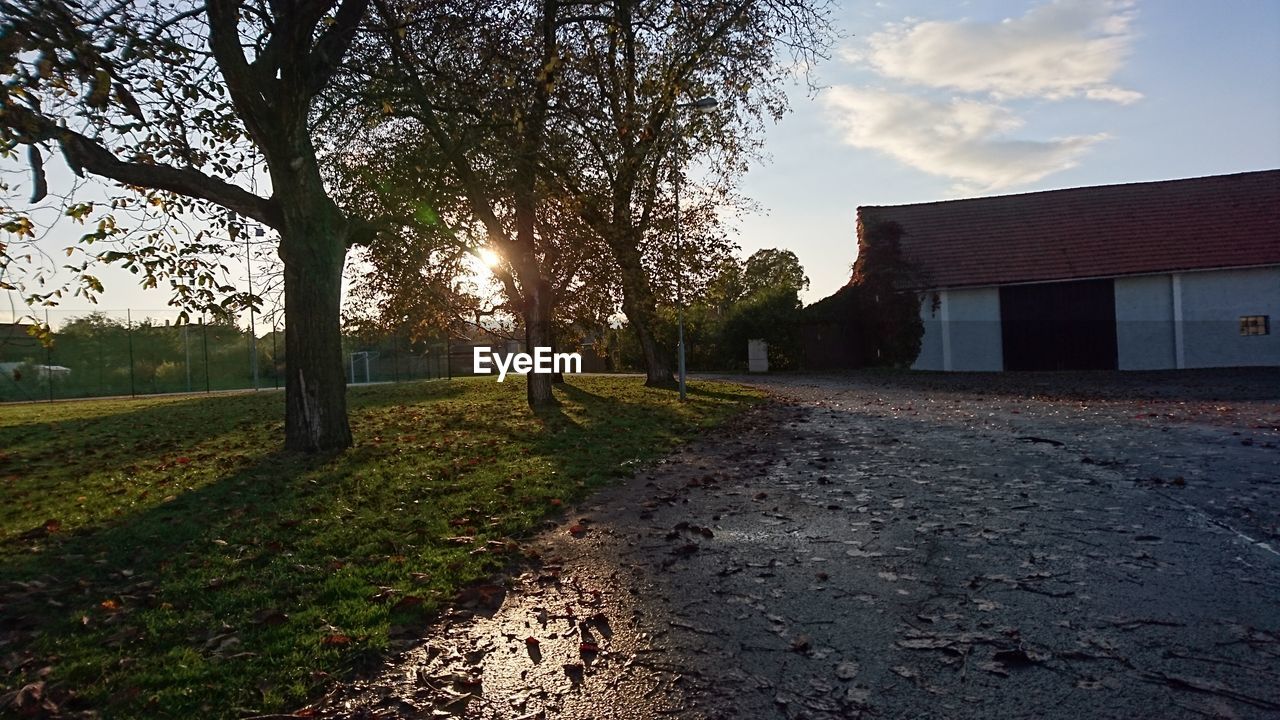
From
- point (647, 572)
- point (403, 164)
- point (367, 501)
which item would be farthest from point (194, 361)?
point (647, 572)

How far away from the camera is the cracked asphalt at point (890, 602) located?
3.32m

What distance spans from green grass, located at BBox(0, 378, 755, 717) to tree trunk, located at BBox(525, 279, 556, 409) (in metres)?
3.94

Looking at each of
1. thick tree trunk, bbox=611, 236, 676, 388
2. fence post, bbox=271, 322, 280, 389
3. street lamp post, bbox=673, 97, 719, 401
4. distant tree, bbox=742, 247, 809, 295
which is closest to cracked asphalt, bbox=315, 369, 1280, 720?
thick tree trunk, bbox=611, 236, 676, 388

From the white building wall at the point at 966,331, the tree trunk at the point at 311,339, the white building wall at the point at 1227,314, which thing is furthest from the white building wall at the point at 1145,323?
the tree trunk at the point at 311,339

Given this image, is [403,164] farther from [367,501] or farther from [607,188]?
[367,501]

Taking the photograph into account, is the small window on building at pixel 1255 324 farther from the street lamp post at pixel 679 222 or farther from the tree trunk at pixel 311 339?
the tree trunk at pixel 311 339

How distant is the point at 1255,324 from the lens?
2808 centimetres

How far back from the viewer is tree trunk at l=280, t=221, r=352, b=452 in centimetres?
1083

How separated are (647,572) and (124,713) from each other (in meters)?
2.89

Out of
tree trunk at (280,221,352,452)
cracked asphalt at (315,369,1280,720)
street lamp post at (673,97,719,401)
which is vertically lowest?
cracked asphalt at (315,369,1280,720)

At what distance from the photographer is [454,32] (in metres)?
12.0

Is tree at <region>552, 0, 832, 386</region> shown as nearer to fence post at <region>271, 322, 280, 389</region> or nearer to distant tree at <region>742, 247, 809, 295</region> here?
fence post at <region>271, 322, 280, 389</region>

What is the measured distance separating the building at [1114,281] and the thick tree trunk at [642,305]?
10.6 metres

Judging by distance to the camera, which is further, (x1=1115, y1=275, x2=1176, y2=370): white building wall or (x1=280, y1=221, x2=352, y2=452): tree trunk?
(x1=1115, y1=275, x2=1176, y2=370): white building wall
